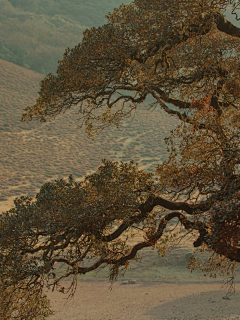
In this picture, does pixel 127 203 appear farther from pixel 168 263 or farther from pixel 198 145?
pixel 168 263

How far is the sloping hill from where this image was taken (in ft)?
137

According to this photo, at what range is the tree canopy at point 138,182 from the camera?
6.21 metres

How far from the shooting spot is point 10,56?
7719cm

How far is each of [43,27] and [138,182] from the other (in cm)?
9256

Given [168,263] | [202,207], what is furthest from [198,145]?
[168,263]

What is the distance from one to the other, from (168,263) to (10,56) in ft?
212

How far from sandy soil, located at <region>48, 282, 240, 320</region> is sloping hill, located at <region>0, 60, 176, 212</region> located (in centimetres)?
1565

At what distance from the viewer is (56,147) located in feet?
159

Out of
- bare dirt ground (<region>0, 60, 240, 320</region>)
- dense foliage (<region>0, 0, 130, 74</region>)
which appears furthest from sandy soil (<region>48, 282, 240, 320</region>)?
dense foliage (<region>0, 0, 130, 74</region>)

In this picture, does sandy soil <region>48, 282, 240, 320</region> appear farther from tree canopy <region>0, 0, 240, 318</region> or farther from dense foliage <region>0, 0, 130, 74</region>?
dense foliage <region>0, 0, 130, 74</region>

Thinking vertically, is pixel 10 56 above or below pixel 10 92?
above

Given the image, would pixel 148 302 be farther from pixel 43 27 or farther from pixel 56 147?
pixel 43 27

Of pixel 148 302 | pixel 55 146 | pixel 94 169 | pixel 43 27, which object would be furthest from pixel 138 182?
pixel 43 27

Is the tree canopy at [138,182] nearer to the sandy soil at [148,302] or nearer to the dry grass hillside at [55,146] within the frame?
the sandy soil at [148,302]
